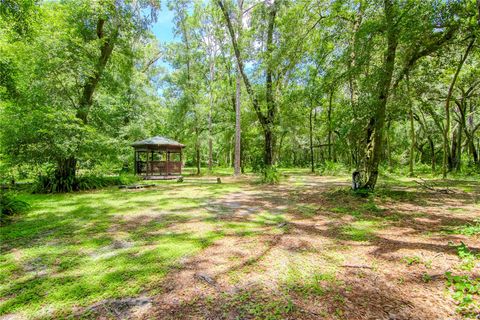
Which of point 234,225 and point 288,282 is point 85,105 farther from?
point 288,282

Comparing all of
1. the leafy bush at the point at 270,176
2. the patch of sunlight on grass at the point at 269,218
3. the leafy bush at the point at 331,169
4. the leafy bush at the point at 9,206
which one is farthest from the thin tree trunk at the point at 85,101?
the leafy bush at the point at 331,169

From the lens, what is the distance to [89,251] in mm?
3334

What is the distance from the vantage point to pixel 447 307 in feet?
6.25

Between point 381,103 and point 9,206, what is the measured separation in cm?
960

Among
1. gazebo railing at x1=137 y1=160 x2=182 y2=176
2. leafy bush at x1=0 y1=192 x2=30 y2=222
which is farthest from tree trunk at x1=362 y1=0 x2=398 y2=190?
gazebo railing at x1=137 y1=160 x2=182 y2=176

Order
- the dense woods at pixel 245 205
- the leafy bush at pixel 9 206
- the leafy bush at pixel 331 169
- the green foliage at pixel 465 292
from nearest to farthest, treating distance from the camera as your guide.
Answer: the green foliage at pixel 465 292 → the dense woods at pixel 245 205 → the leafy bush at pixel 9 206 → the leafy bush at pixel 331 169

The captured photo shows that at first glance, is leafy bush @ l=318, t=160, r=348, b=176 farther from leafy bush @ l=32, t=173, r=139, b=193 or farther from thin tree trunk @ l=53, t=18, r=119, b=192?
thin tree trunk @ l=53, t=18, r=119, b=192

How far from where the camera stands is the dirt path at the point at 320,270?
1.95 meters

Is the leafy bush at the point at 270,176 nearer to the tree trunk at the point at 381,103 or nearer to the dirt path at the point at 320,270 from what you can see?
the tree trunk at the point at 381,103

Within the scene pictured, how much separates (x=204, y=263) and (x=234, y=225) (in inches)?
68.2

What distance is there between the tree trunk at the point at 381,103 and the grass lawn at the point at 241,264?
1.80 metres

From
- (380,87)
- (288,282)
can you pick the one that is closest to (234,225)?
(288,282)

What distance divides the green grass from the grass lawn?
0.02 meters

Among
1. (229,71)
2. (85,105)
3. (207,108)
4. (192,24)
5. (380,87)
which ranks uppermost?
(192,24)
